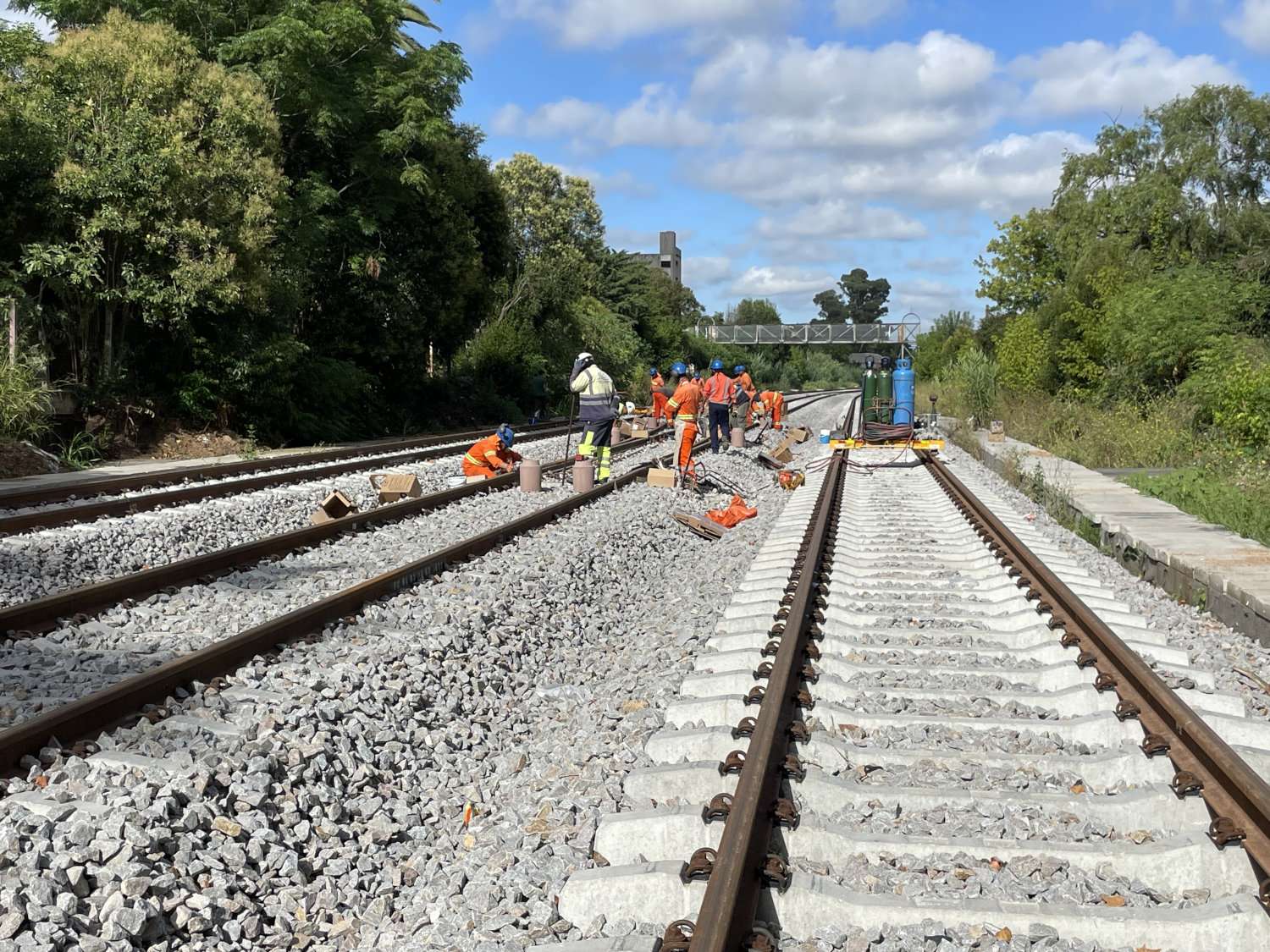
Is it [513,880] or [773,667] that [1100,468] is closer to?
[773,667]

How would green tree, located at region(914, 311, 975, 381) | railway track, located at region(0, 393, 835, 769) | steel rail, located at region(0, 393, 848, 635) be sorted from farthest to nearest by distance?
green tree, located at region(914, 311, 975, 381) → steel rail, located at region(0, 393, 848, 635) → railway track, located at region(0, 393, 835, 769)

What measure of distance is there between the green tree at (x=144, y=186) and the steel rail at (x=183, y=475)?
3615mm

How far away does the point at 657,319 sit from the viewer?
63031mm

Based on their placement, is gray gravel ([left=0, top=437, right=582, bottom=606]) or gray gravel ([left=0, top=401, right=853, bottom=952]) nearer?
gray gravel ([left=0, top=401, right=853, bottom=952])

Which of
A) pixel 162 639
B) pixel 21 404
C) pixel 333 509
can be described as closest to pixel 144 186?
pixel 21 404

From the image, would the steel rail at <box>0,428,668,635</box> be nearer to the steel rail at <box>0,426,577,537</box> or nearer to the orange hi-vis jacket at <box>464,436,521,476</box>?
the steel rail at <box>0,426,577,537</box>

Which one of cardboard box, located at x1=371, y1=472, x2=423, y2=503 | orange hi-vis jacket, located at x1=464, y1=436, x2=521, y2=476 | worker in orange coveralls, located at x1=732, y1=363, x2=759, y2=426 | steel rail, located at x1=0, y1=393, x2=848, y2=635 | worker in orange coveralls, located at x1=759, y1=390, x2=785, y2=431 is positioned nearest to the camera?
steel rail, located at x1=0, y1=393, x2=848, y2=635

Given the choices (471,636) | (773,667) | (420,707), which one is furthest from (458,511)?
(773,667)

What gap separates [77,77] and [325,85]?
19.7 feet

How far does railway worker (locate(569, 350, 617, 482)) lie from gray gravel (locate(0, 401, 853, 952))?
7.48 meters

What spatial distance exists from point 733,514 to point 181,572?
6.87m

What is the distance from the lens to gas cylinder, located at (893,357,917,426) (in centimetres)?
2077

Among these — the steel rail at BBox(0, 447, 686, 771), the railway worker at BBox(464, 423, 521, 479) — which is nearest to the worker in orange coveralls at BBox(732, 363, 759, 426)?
the railway worker at BBox(464, 423, 521, 479)

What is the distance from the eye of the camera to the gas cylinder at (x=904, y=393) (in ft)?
68.1
